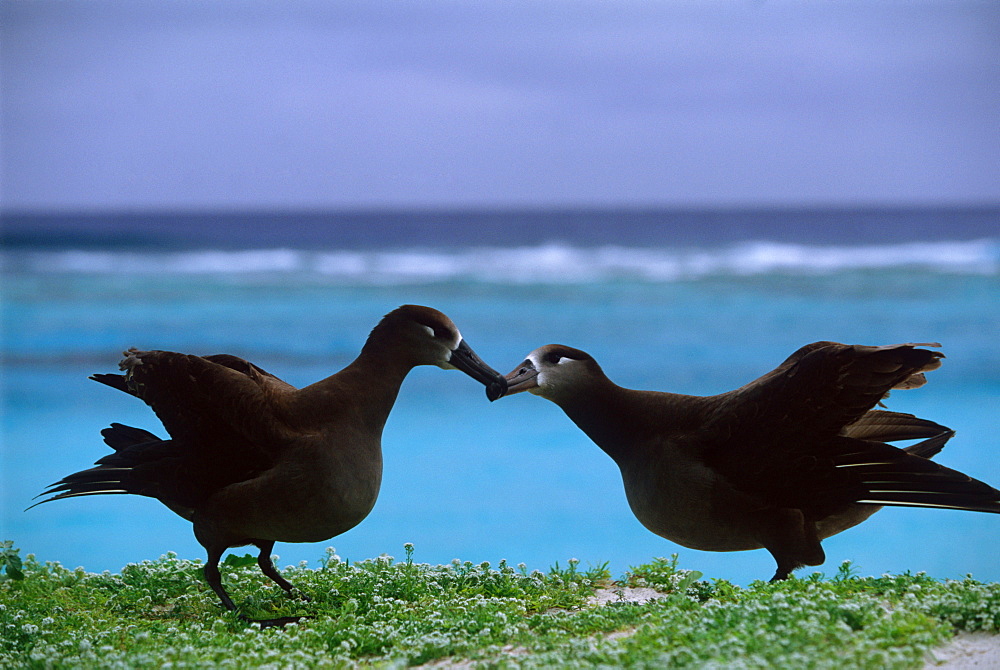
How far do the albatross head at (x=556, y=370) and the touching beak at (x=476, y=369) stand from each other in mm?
98

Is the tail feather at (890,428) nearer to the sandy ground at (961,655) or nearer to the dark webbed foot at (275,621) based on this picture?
the sandy ground at (961,655)

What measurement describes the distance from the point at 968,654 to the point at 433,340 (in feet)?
8.23

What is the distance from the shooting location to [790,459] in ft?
13.6

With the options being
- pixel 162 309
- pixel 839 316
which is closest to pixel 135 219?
pixel 162 309

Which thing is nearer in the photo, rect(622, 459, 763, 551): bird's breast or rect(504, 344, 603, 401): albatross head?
rect(622, 459, 763, 551): bird's breast

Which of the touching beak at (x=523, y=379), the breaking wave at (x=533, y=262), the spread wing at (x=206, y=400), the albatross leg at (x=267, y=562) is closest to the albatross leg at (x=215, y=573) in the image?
the albatross leg at (x=267, y=562)

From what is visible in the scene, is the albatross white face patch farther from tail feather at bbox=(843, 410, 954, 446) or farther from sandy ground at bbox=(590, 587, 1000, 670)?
sandy ground at bbox=(590, 587, 1000, 670)

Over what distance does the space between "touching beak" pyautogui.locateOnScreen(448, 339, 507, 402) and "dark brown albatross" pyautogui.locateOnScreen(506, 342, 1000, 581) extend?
57 mm

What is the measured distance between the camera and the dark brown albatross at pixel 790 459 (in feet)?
13.2

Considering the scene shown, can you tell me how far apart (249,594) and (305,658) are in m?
1.28

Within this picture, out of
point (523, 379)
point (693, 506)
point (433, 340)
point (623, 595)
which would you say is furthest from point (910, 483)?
point (433, 340)

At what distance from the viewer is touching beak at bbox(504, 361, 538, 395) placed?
4.47 metres

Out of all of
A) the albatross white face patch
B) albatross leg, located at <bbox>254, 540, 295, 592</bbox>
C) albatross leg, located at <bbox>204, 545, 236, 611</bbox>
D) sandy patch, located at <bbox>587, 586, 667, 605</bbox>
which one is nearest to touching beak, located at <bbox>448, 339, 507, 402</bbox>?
the albatross white face patch

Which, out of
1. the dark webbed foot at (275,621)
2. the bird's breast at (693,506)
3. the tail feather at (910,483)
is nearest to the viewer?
the tail feather at (910,483)
